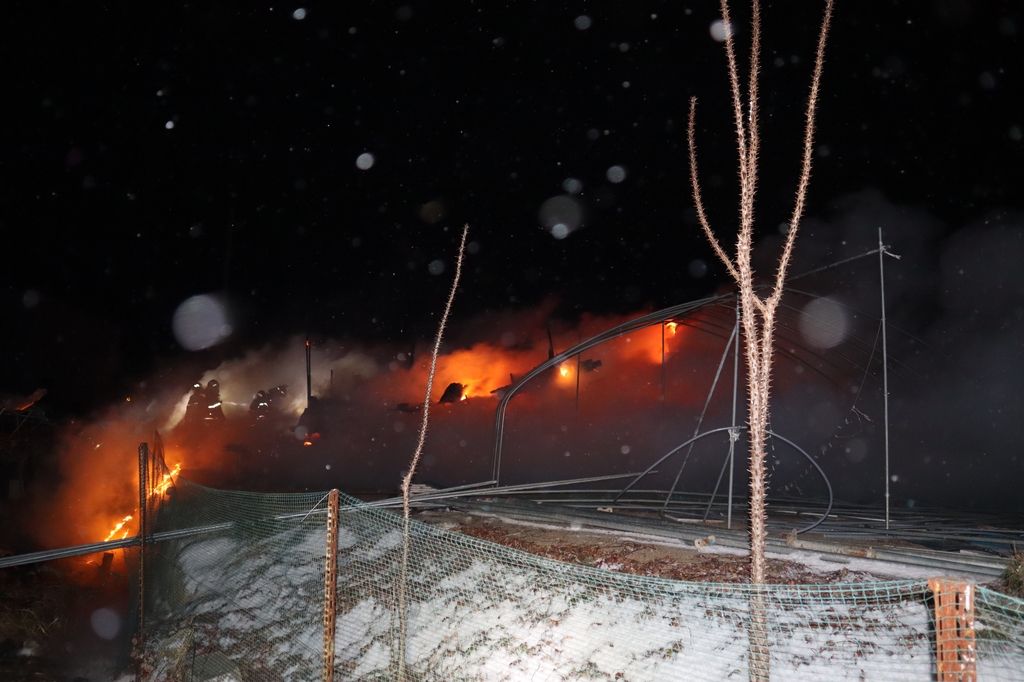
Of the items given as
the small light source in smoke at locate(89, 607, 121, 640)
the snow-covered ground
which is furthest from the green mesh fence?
the small light source in smoke at locate(89, 607, 121, 640)

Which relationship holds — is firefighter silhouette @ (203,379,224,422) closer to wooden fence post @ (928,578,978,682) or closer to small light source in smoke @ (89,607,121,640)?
small light source in smoke @ (89,607,121,640)

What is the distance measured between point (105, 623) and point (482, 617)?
10.4 m

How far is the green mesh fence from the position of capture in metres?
4.32

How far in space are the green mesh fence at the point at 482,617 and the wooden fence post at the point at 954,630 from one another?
3 centimetres

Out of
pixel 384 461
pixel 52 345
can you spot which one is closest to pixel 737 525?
pixel 384 461

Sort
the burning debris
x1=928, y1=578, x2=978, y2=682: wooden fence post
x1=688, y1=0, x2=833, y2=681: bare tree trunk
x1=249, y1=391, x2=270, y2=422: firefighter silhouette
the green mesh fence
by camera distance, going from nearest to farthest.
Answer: x1=928, y1=578, x2=978, y2=682: wooden fence post < x1=688, y1=0, x2=833, y2=681: bare tree trunk < the green mesh fence < the burning debris < x1=249, y1=391, x2=270, y2=422: firefighter silhouette

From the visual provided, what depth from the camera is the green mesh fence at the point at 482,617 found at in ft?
14.2

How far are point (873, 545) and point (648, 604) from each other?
326cm

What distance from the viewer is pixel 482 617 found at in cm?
620

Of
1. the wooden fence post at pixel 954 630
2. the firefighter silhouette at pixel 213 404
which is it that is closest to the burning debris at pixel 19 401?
the firefighter silhouette at pixel 213 404

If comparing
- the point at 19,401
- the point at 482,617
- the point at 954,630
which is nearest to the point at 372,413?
the point at 19,401

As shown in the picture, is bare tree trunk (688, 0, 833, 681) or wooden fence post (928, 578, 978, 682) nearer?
wooden fence post (928, 578, 978, 682)

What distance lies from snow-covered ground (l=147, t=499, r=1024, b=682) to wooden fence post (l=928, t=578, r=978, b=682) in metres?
0.33

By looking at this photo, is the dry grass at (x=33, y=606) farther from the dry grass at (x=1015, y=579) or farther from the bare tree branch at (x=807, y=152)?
the dry grass at (x=1015, y=579)
